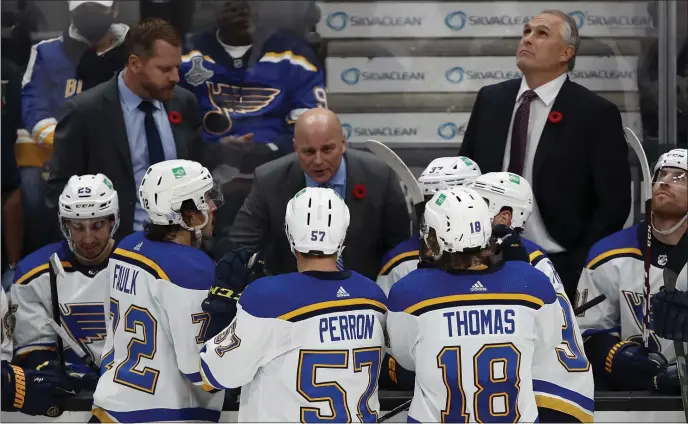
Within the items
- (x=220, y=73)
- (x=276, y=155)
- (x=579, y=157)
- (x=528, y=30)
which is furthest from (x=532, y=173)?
(x=220, y=73)

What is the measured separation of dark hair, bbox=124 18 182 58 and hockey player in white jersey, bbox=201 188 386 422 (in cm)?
167

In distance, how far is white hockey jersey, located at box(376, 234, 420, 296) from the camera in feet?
13.3

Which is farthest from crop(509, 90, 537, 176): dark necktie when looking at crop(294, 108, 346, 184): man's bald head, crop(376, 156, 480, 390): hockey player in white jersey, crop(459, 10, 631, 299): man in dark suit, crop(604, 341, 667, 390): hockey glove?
crop(604, 341, 667, 390): hockey glove

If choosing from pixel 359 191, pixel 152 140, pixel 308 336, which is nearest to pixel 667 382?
pixel 359 191

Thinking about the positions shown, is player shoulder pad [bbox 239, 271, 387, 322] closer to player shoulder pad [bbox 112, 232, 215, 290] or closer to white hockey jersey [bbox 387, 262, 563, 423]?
white hockey jersey [bbox 387, 262, 563, 423]

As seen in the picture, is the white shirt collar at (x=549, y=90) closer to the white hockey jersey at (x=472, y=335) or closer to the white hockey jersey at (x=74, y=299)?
the white hockey jersey at (x=472, y=335)

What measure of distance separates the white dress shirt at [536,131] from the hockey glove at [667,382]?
0.77m

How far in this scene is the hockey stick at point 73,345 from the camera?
4078 millimetres

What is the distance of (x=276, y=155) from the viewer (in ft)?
16.9

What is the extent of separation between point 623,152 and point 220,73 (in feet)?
6.06

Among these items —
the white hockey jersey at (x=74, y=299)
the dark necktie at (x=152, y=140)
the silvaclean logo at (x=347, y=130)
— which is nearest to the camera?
the white hockey jersey at (x=74, y=299)

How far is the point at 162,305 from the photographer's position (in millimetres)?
3545

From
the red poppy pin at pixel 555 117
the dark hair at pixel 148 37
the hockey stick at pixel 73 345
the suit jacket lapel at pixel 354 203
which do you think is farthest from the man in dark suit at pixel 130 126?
the red poppy pin at pixel 555 117

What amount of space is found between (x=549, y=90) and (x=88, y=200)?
6.14 ft
